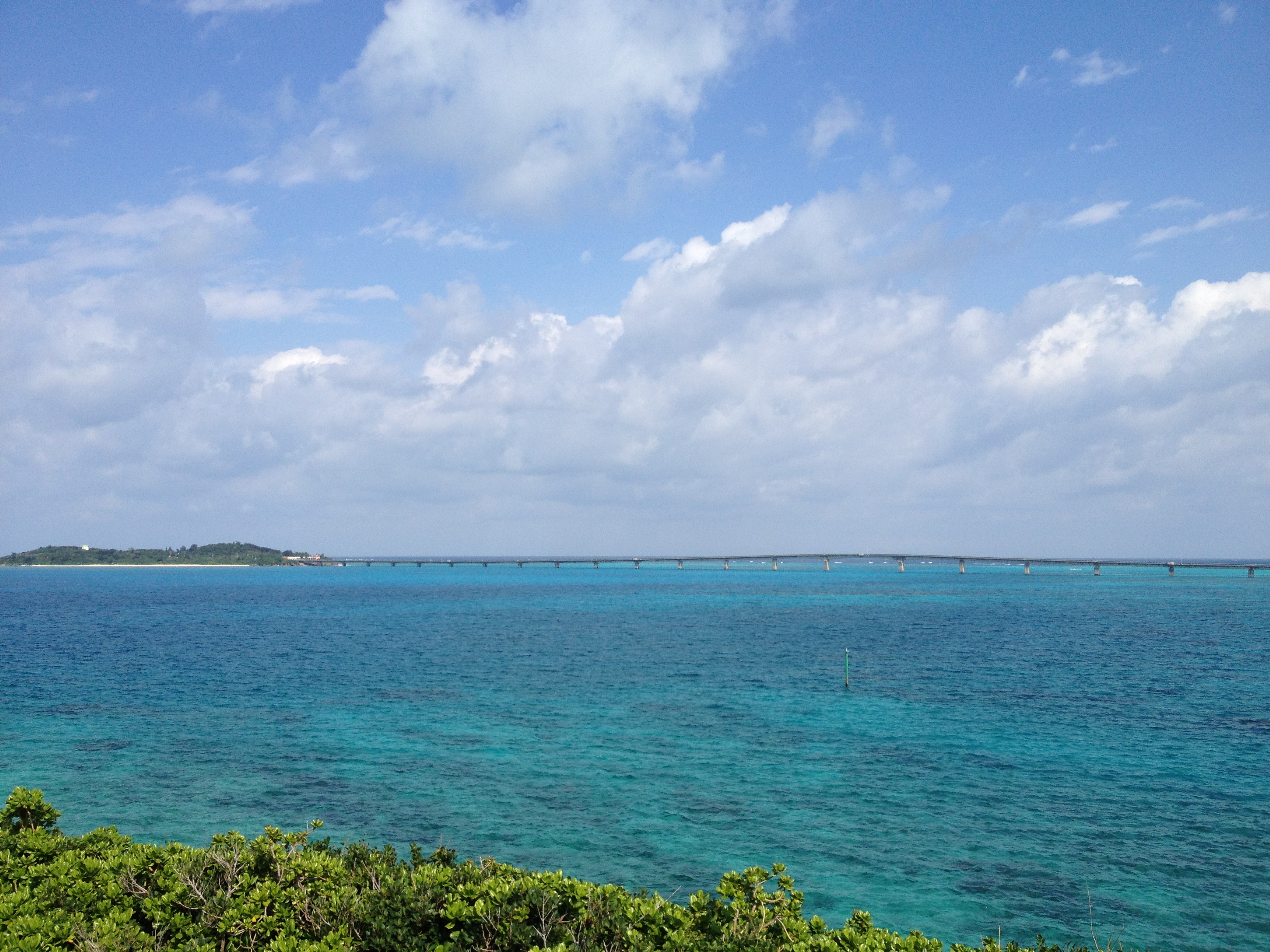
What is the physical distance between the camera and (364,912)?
11.6 m

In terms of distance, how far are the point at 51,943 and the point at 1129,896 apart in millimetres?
25304

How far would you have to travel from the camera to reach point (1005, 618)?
10831 cm

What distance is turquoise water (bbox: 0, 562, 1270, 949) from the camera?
23156mm

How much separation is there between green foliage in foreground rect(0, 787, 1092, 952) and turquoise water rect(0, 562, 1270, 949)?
430 inches

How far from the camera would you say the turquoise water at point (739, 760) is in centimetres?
2316

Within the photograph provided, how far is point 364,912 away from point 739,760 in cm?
2530

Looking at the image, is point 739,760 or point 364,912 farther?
point 739,760

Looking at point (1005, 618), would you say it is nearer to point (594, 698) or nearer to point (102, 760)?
point (594, 698)

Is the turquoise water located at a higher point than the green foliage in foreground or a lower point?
lower

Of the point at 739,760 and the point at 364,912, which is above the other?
the point at 364,912

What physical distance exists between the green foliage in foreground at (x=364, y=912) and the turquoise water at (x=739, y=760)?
430 inches

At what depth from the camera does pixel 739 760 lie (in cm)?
3453

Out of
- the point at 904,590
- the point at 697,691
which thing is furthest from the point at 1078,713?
the point at 904,590

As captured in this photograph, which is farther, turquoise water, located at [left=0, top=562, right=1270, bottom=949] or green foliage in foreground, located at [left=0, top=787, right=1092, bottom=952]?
turquoise water, located at [left=0, top=562, right=1270, bottom=949]
